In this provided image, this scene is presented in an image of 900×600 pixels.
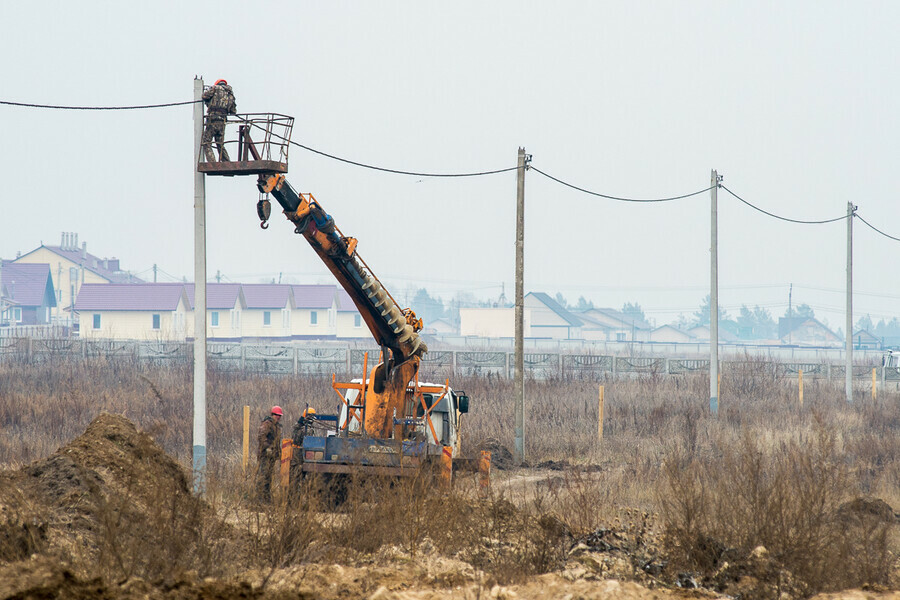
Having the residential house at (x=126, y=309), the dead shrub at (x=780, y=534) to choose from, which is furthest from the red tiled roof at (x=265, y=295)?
the dead shrub at (x=780, y=534)

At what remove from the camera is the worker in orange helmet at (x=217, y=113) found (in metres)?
12.1

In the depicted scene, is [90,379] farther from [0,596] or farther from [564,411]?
[0,596]

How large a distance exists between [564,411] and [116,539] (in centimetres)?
1870

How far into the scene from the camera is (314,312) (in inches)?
3413

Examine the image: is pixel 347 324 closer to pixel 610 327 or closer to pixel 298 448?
pixel 610 327

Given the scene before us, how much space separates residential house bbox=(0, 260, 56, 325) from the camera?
9219cm

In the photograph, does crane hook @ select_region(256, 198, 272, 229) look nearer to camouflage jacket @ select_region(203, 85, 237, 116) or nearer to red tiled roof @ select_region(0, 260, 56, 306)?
camouflage jacket @ select_region(203, 85, 237, 116)

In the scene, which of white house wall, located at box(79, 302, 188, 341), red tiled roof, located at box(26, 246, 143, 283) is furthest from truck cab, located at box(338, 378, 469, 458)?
red tiled roof, located at box(26, 246, 143, 283)

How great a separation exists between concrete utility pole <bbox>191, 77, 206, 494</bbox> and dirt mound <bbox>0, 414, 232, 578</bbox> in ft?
6.10

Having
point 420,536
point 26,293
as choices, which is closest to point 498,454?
point 420,536

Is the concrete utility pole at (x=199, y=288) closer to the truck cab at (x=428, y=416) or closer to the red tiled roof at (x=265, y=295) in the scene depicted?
the truck cab at (x=428, y=416)

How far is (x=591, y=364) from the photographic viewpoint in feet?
123

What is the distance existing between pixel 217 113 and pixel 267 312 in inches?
2745

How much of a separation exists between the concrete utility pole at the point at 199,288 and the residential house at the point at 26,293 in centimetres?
8762
